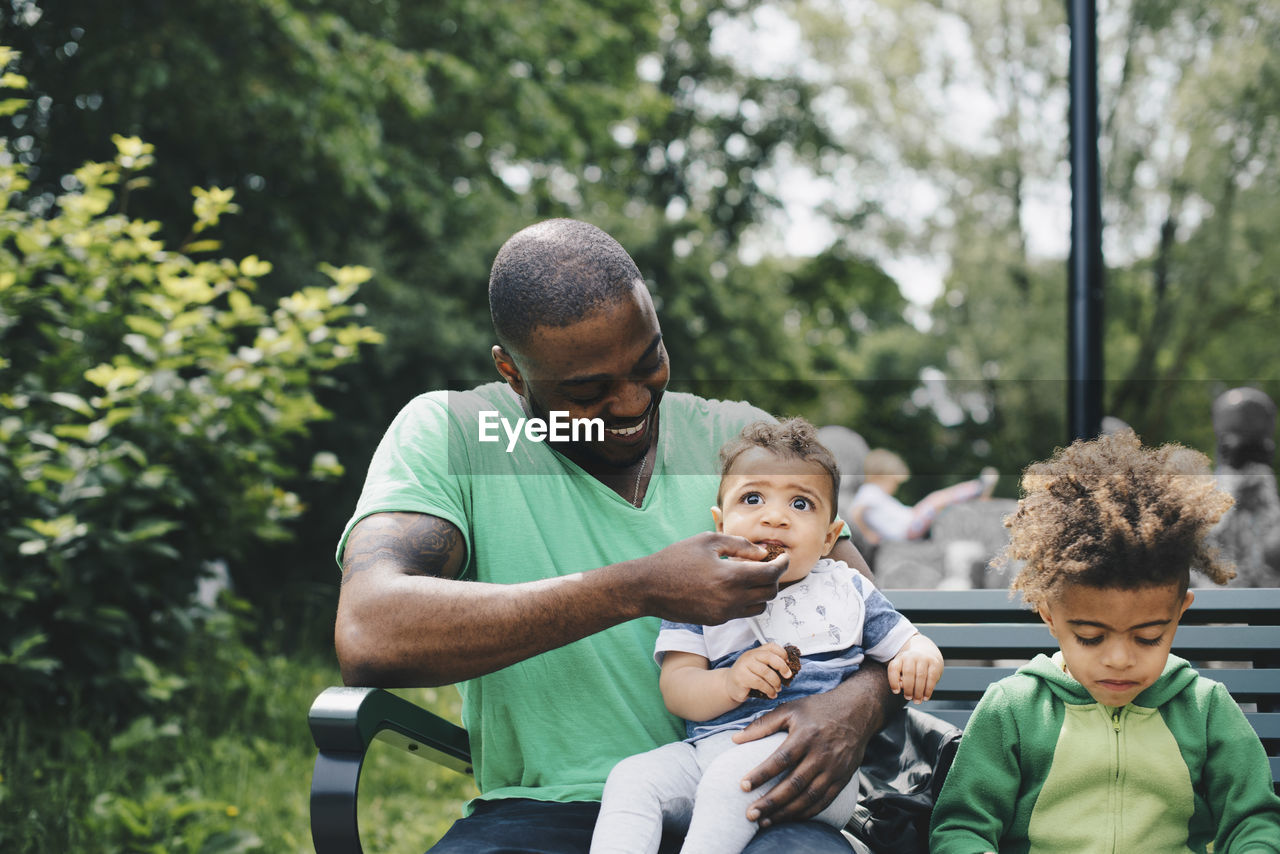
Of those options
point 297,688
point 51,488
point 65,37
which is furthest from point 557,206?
point 51,488

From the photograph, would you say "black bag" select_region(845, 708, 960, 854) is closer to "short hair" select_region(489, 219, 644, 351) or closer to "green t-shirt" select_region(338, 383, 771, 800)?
"green t-shirt" select_region(338, 383, 771, 800)

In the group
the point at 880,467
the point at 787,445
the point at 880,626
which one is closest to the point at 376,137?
the point at 880,467

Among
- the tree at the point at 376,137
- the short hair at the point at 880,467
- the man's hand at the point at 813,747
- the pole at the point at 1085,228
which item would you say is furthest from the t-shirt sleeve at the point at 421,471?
the short hair at the point at 880,467

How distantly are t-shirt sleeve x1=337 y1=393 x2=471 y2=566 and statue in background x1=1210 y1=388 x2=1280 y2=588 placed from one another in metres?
3.07

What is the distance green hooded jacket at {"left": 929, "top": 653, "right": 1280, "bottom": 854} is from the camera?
5.76 feet

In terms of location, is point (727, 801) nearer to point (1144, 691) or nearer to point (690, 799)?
point (690, 799)

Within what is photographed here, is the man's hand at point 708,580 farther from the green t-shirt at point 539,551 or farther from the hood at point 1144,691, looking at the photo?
the hood at point 1144,691

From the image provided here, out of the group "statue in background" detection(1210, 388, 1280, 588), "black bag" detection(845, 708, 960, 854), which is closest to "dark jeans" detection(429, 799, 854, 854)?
"black bag" detection(845, 708, 960, 854)

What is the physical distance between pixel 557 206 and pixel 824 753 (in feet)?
35.7

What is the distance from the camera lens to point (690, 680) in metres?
1.83

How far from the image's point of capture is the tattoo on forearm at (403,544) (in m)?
1.80

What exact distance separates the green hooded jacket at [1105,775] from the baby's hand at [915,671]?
0.13m

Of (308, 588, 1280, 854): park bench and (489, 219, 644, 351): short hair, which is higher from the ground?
(489, 219, 644, 351): short hair

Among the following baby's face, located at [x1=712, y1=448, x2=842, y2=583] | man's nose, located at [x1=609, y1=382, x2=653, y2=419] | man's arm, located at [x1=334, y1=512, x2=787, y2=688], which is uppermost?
man's nose, located at [x1=609, y1=382, x2=653, y2=419]
